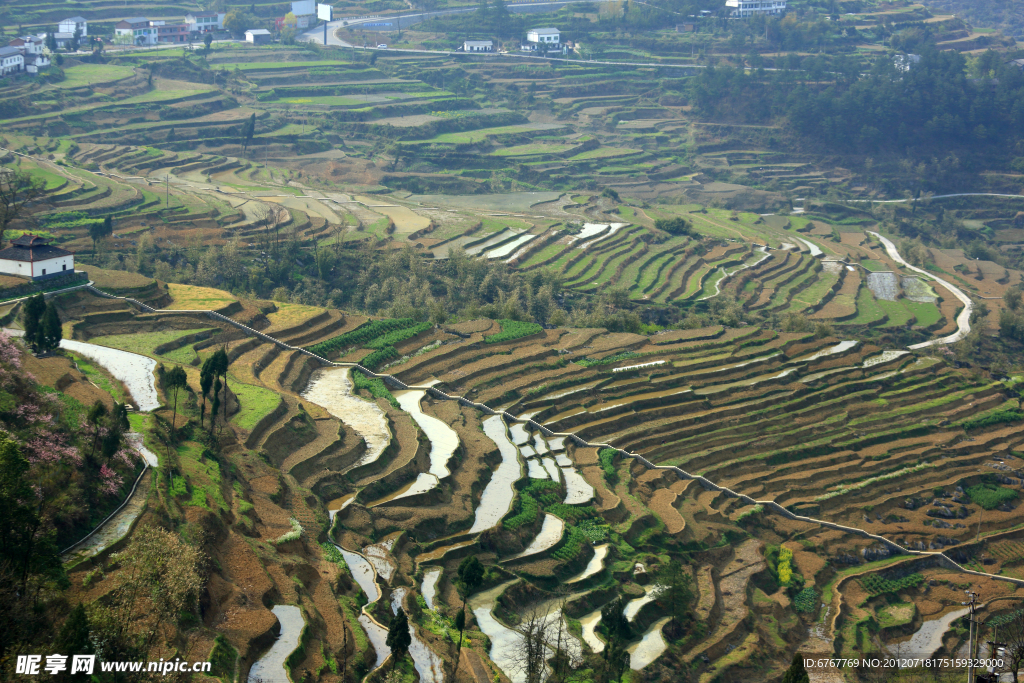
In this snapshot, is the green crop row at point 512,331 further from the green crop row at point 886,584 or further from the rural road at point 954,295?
the rural road at point 954,295

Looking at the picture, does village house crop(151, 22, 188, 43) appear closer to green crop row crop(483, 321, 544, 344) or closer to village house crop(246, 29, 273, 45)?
village house crop(246, 29, 273, 45)

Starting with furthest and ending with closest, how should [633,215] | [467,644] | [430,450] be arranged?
[633,215] < [430,450] < [467,644]

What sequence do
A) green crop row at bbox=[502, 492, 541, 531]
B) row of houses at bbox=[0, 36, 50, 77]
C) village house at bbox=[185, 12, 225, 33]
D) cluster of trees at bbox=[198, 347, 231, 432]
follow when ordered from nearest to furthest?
cluster of trees at bbox=[198, 347, 231, 432] < green crop row at bbox=[502, 492, 541, 531] < row of houses at bbox=[0, 36, 50, 77] < village house at bbox=[185, 12, 225, 33]

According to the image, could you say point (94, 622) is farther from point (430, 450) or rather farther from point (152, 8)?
point (152, 8)

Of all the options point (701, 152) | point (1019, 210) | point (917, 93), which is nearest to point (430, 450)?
point (701, 152)

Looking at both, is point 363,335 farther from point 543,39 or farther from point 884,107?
point 884,107

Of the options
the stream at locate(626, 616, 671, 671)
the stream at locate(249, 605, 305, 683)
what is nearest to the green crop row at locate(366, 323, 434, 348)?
the stream at locate(626, 616, 671, 671)

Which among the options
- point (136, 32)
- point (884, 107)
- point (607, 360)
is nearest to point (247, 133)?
point (136, 32)
